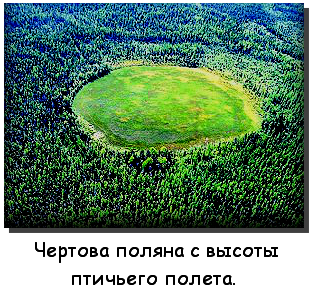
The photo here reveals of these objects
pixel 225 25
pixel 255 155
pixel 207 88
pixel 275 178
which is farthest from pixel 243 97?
pixel 225 25

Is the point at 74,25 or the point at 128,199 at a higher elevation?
the point at 74,25

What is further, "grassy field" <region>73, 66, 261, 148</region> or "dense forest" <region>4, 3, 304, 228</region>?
"grassy field" <region>73, 66, 261, 148</region>

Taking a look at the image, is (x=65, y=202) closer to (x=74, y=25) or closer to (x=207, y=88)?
(x=207, y=88)

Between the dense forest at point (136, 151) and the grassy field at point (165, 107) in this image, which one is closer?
the dense forest at point (136, 151)
